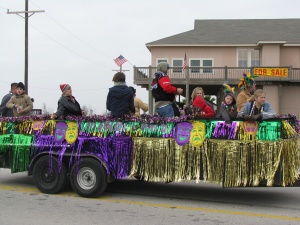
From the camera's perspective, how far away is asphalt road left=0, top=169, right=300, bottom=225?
18.1 feet

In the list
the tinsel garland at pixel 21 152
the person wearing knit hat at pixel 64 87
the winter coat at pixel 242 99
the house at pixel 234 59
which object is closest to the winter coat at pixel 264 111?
the winter coat at pixel 242 99

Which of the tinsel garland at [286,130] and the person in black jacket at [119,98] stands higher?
the person in black jacket at [119,98]

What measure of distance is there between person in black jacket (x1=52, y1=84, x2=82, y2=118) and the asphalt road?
57.0 inches

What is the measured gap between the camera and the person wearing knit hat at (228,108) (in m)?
6.12

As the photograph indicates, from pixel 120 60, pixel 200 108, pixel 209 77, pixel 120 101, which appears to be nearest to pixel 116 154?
pixel 120 101

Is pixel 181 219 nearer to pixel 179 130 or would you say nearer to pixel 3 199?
pixel 179 130

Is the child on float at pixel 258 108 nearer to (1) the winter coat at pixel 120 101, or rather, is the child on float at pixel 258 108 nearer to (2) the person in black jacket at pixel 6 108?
(1) the winter coat at pixel 120 101

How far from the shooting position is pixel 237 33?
32719mm

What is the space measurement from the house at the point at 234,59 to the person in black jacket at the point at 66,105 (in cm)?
2067

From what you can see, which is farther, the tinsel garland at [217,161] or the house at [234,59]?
the house at [234,59]

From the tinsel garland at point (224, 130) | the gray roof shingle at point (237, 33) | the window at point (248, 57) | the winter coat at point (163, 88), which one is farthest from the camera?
the window at point (248, 57)

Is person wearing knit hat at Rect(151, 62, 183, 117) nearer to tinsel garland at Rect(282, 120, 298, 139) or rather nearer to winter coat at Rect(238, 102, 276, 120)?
winter coat at Rect(238, 102, 276, 120)

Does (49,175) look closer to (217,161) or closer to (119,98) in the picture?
(119,98)

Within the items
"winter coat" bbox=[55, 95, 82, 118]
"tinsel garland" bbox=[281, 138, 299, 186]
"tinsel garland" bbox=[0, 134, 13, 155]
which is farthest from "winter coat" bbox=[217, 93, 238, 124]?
"tinsel garland" bbox=[0, 134, 13, 155]
